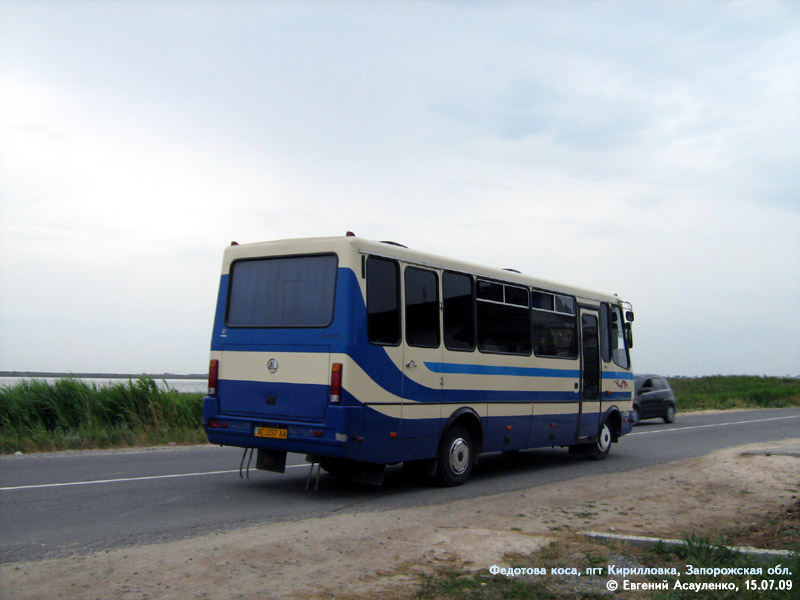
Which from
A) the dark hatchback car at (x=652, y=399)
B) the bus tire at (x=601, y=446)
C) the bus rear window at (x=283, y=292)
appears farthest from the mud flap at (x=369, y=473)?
the dark hatchback car at (x=652, y=399)

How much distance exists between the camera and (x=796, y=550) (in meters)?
6.44

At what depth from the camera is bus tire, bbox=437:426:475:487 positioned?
35.4 feet

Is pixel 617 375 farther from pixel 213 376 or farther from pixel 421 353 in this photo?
pixel 213 376

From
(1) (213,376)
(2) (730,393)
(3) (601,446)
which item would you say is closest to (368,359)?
(1) (213,376)

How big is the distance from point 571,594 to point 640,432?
60.9 feet

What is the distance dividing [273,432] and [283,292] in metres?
1.79

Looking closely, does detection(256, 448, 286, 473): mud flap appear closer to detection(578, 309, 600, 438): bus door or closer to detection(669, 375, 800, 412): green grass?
detection(578, 309, 600, 438): bus door

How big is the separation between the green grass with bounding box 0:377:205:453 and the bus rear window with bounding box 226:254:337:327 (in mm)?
7894

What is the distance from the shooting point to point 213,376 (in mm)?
10359

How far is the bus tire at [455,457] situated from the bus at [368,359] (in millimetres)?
24

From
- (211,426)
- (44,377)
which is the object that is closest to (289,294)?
(211,426)

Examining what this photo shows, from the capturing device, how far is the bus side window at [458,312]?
1089cm

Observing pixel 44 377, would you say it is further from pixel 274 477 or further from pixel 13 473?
pixel 274 477

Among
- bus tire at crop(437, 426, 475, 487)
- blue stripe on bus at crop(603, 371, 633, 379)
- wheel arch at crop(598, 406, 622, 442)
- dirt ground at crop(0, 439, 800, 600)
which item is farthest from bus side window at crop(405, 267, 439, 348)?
wheel arch at crop(598, 406, 622, 442)
